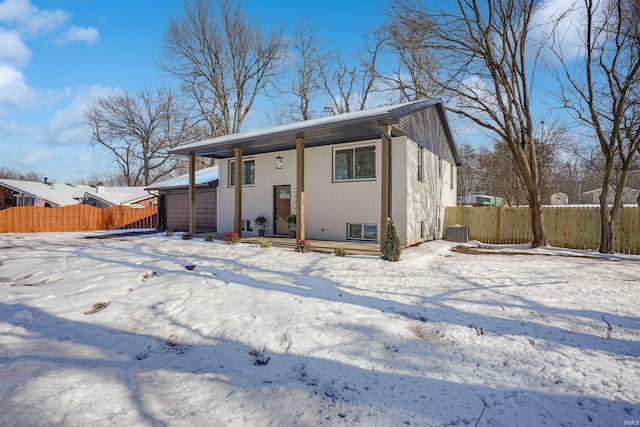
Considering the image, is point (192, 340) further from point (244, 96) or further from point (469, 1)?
point (244, 96)

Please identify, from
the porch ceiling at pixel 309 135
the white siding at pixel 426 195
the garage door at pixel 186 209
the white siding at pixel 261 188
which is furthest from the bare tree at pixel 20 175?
the white siding at pixel 426 195

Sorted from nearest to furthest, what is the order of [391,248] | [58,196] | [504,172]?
[391,248]
[504,172]
[58,196]

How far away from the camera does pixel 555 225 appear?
1220 cm

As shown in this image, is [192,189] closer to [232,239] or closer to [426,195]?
[232,239]

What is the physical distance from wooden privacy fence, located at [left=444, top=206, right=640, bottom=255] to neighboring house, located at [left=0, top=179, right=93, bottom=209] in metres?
28.9

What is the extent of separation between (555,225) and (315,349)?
1271cm

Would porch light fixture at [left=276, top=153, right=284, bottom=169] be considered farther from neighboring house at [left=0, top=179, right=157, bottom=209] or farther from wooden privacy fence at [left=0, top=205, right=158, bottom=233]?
neighboring house at [left=0, top=179, right=157, bottom=209]

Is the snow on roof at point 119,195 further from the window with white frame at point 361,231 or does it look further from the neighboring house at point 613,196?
the neighboring house at point 613,196

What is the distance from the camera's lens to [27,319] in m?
3.89

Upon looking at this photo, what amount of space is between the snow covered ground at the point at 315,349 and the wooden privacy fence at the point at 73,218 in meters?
Answer: 15.0

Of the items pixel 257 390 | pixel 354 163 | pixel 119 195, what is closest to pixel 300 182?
pixel 354 163

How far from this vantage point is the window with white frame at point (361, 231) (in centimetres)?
1124

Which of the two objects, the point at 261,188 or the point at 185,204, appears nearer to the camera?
the point at 261,188

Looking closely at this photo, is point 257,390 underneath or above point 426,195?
underneath
